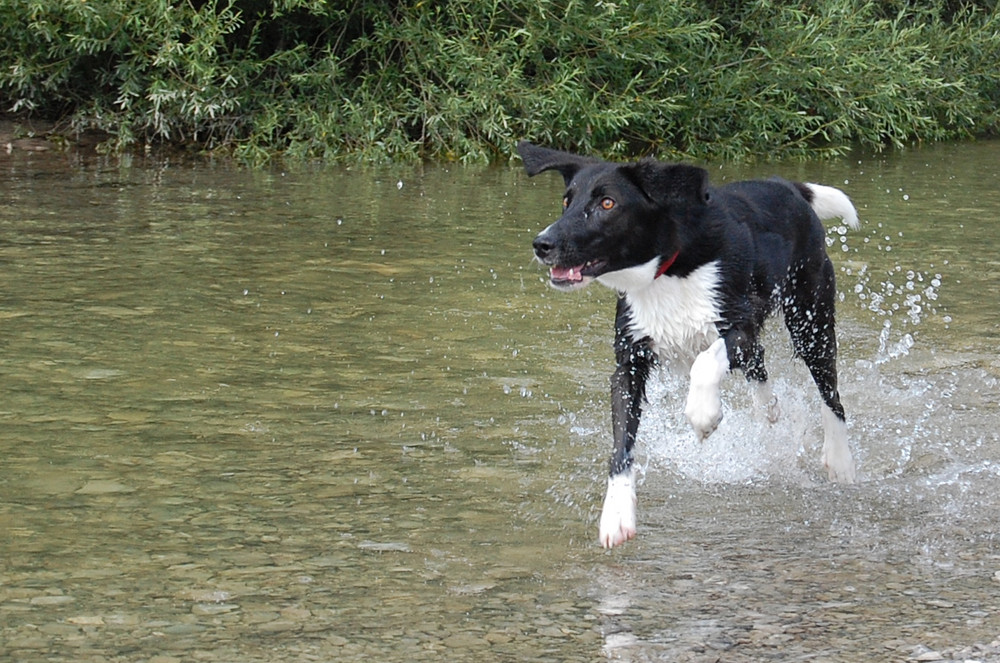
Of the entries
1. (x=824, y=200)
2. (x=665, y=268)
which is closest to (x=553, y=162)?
(x=665, y=268)

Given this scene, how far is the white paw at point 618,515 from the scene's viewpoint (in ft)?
13.5

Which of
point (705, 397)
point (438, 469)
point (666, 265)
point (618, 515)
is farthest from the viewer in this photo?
point (438, 469)

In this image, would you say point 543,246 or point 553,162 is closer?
point 543,246

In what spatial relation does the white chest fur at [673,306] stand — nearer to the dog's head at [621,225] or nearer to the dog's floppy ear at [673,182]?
the dog's head at [621,225]

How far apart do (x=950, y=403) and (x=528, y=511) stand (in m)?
2.09

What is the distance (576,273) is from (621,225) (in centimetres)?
21

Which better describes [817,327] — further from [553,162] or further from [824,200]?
[553,162]

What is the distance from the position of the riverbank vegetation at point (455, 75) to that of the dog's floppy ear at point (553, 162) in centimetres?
775

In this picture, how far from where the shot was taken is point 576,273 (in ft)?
15.3

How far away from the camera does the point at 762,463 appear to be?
5094 mm

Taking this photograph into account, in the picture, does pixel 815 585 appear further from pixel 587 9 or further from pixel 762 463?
pixel 587 9

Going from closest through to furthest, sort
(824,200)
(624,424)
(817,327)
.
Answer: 1. (624,424)
2. (817,327)
3. (824,200)

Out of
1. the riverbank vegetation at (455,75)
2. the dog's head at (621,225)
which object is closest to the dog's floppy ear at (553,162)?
the dog's head at (621,225)

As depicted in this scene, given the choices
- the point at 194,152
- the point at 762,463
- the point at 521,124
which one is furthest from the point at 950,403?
the point at 194,152
